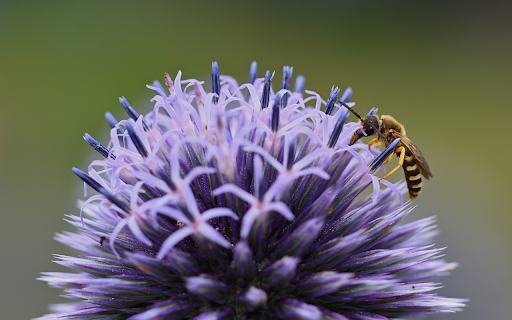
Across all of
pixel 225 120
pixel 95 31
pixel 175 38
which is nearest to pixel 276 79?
pixel 175 38

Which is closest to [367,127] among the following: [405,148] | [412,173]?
[405,148]

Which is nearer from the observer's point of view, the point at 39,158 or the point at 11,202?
the point at 11,202

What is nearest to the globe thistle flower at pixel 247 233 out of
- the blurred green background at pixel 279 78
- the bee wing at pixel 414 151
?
the bee wing at pixel 414 151

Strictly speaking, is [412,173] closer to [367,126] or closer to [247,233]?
[367,126]

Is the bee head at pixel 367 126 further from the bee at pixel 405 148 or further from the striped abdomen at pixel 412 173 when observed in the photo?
the striped abdomen at pixel 412 173

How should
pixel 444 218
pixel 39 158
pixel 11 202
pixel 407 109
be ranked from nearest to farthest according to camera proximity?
pixel 444 218
pixel 11 202
pixel 39 158
pixel 407 109

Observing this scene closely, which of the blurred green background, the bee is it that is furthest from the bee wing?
the blurred green background

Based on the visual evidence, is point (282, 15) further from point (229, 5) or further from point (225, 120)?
point (225, 120)
